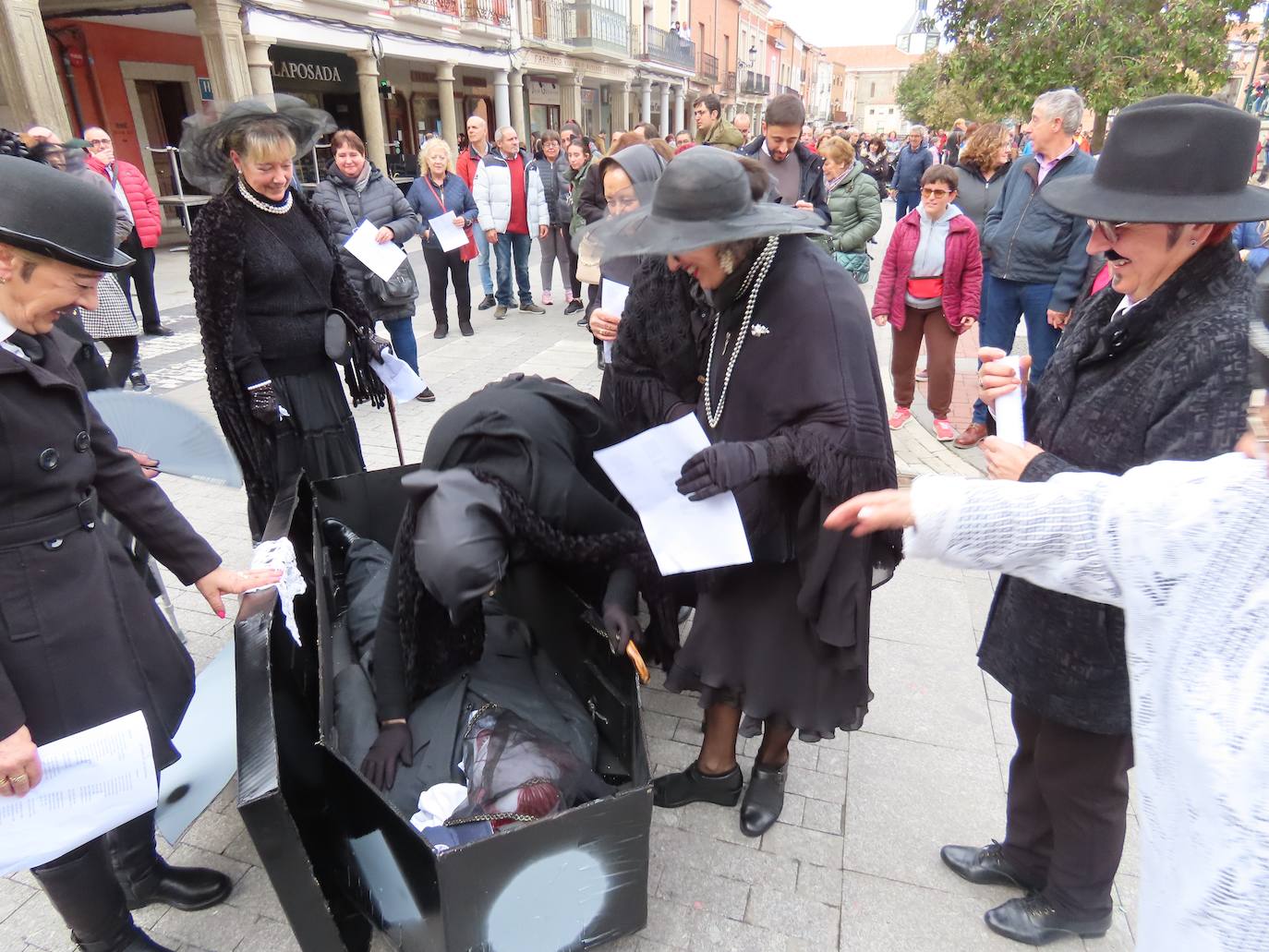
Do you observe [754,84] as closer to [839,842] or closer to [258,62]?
[258,62]

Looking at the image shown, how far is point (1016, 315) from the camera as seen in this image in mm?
4992

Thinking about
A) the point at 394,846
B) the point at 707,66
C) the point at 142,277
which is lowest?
the point at 394,846

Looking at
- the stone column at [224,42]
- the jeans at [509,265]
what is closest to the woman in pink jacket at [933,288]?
the jeans at [509,265]

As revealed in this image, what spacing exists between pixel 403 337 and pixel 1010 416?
5058mm

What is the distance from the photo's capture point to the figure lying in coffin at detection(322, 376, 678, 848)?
1818mm

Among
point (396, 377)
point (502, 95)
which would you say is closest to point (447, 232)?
point (396, 377)

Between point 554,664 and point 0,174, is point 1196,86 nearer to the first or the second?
point 554,664

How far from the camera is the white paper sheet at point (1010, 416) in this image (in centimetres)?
165

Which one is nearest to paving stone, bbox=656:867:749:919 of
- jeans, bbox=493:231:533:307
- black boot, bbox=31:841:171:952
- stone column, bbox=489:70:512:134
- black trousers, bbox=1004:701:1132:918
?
black trousers, bbox=1004:701:1132:918

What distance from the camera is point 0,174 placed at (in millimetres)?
1364

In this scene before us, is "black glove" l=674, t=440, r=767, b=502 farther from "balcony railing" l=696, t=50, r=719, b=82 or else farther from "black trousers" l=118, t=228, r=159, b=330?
"balcony railing" l=696, t=50, r=719, b=82

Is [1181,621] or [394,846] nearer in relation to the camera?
[1181,621]

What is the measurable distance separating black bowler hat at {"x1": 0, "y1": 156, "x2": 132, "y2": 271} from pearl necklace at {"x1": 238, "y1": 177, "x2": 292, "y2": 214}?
1.39 meters

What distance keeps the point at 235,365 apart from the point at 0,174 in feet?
5.02
